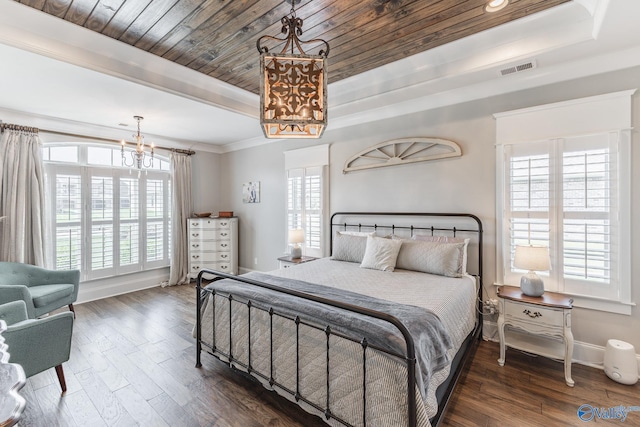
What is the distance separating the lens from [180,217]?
5.49 metres

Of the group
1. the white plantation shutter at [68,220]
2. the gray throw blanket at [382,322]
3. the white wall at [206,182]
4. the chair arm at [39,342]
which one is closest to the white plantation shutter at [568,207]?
the gray throw blanket at [382,322]

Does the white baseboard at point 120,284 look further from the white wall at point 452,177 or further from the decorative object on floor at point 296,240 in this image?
the decorative object on floor at point 296,240

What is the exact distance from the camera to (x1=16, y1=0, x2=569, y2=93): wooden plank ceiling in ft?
6.89

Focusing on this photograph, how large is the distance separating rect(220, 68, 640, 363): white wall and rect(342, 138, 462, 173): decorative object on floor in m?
0.09

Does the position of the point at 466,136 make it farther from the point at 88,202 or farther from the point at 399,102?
the point at 88,202

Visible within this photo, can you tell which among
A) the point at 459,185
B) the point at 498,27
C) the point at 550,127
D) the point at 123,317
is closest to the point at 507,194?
the point at 459,185

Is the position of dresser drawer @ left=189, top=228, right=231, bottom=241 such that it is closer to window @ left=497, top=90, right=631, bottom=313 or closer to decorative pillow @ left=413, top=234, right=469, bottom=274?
decorative pillow @ left=413, top=234, right=469, bottom=274

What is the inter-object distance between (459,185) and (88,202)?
5.43 metres

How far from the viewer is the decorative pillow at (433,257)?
9.37ft

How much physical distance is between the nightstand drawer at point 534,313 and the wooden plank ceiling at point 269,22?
7.93ft

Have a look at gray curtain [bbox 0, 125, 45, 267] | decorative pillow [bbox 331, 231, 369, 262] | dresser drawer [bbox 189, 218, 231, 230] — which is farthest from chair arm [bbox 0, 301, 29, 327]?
dresser drawer [bbox 189, 218, 231, 230]

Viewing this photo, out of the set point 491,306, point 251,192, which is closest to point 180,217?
point 251,192

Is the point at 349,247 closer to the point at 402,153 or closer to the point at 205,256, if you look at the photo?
the point at 402,153

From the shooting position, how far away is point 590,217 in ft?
8.43
